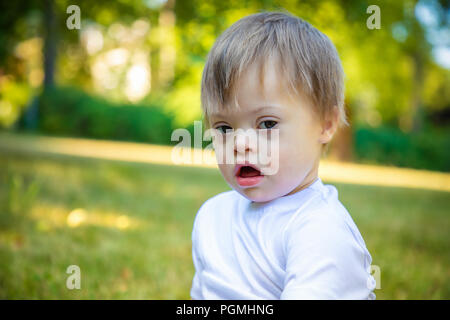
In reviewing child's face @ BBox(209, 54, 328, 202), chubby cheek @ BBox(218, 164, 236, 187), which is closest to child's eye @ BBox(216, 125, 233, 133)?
child's face @ BBox(209, 54, 328, 202)

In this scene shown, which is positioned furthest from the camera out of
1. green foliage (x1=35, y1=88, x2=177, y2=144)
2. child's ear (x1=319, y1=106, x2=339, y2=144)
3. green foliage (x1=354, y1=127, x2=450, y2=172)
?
green foliage (x1=35, y1=88, x2=177, y2=144)

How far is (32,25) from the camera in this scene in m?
16.5

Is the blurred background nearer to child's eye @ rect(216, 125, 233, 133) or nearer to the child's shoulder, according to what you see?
the child's shoulder

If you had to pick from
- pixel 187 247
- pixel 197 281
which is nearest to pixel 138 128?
pixel 187 247

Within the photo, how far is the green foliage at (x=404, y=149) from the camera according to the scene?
51.7ft

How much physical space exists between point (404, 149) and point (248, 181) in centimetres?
1655

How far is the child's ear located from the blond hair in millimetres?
14

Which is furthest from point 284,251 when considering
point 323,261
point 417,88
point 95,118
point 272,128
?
point 417,88

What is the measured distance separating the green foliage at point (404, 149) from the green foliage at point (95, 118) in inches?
325

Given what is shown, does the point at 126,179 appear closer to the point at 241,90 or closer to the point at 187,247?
the point at 187,247

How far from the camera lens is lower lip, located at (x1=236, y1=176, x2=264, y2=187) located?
130 cm

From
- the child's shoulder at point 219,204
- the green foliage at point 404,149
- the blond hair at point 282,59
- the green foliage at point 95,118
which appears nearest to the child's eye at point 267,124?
the blond hair at point 282,59

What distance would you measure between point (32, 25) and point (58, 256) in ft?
54.8
